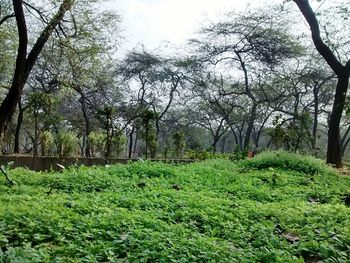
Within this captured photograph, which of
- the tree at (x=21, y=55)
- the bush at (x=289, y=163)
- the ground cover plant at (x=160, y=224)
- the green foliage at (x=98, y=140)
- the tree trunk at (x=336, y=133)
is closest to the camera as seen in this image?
the ground cover plant at (x=160, y=224)

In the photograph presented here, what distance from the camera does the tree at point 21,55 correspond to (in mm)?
10086

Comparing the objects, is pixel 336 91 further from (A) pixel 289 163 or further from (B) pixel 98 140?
(B) pixel 98 140

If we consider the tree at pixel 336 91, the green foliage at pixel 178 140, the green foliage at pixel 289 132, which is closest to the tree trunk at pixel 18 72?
the tree at pixel 336 91

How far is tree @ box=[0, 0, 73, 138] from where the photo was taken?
10086 mm

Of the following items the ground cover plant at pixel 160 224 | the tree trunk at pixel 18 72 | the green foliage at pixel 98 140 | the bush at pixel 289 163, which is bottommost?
the ground cover plant at pixel 160 224

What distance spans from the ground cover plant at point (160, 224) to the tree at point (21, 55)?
4.32 metres

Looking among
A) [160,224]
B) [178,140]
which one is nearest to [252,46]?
[178,140]

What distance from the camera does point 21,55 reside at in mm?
10195

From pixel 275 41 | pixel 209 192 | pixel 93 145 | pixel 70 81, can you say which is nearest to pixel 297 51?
pixel 275 41

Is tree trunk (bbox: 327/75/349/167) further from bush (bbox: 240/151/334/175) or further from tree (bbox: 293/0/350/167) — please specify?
bush (bbox: 240/151/334/175)

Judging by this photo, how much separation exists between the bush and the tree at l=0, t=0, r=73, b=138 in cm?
550

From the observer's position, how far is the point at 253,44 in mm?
22656

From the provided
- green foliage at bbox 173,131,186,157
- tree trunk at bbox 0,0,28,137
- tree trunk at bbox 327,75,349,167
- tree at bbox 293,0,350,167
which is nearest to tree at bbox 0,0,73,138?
tree trunk at bbox 0,0,28,137

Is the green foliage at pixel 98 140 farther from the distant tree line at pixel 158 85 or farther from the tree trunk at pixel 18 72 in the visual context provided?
the tree trunk at pixel 18 72
